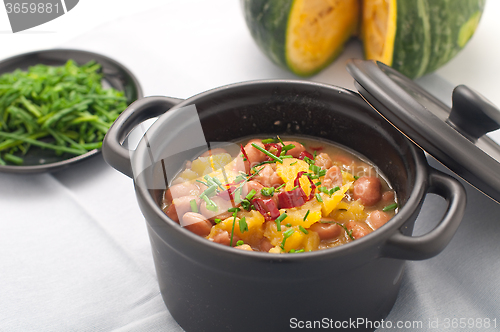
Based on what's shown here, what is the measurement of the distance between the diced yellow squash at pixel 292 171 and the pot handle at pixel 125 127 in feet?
1.26

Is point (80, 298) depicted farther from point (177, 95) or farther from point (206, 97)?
point (177, 95)

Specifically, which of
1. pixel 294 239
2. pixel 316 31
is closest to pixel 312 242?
pixel 294 239

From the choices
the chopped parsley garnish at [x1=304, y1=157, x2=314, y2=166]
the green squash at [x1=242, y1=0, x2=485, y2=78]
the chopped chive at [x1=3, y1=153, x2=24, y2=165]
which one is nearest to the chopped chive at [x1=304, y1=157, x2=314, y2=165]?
the chopped parsley garnish at [x1=304, y1=157, x2=314, y2=166]

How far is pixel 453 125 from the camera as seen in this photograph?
1285 mm

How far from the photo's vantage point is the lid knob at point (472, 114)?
3.94 ft

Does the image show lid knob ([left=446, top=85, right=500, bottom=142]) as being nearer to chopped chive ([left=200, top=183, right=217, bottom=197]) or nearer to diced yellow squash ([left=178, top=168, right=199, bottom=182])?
chopped chive ([left=200, top=183, right=217, bottom=197])

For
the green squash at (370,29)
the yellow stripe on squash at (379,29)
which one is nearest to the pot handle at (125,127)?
the green squash at (370,29)

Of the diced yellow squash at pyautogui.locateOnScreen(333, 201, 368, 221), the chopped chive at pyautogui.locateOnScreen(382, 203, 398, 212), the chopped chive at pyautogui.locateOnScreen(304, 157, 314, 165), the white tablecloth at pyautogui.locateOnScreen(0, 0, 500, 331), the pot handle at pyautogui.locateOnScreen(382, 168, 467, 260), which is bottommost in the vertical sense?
the white tablecloth at pyautogui.locateOnScreen(0, 0, 500, 331)

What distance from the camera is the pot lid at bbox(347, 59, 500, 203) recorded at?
3.76 ft

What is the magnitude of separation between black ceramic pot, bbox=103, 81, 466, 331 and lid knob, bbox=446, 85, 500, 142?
138 mm

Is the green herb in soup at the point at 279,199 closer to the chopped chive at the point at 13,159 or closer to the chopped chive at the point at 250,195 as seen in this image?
the chopped chive at the point at 250,195


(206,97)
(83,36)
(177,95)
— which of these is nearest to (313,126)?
(206,97)

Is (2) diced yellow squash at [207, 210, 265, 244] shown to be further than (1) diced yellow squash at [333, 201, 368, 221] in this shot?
No

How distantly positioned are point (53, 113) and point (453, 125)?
1631 millimetres
